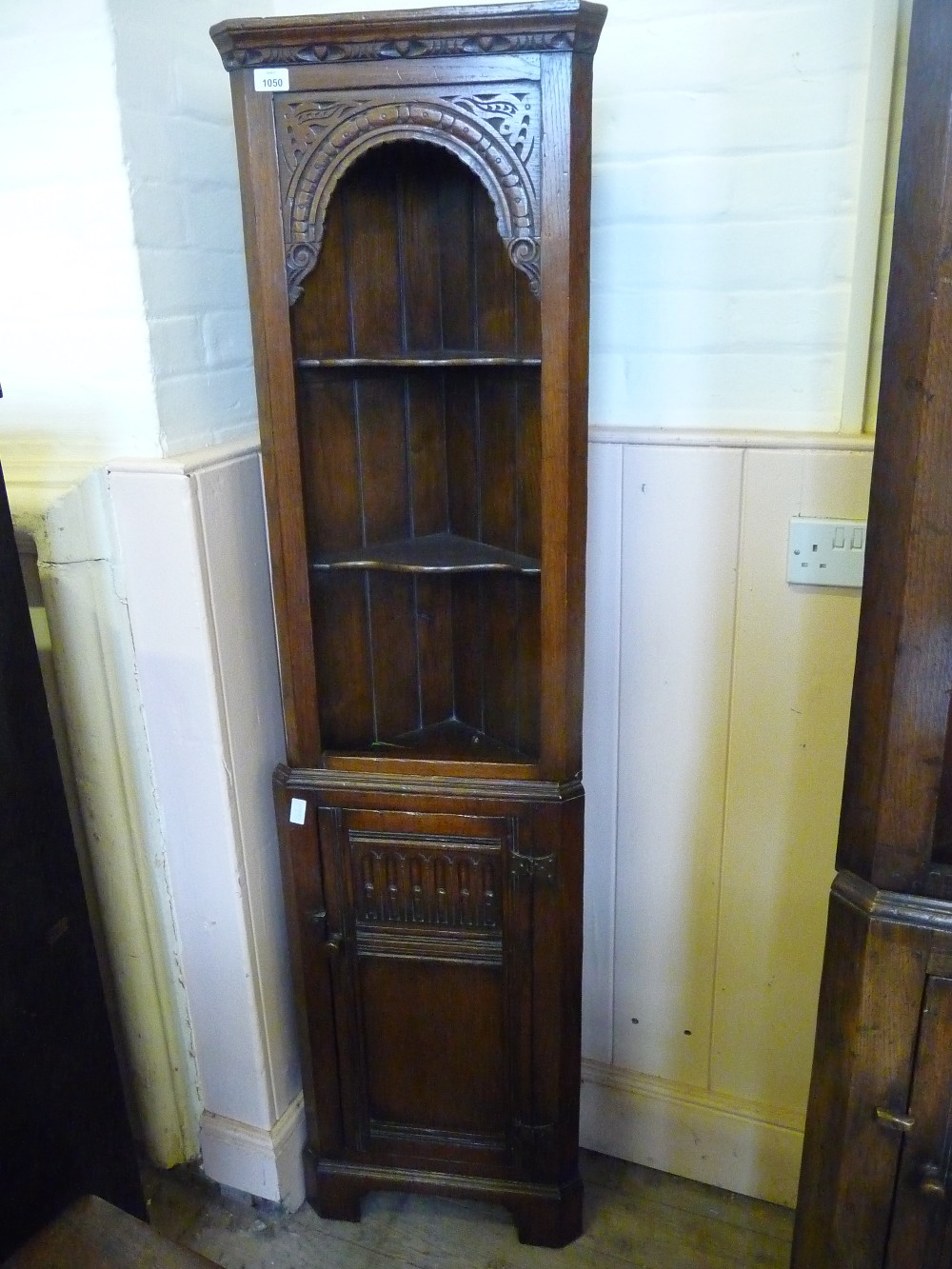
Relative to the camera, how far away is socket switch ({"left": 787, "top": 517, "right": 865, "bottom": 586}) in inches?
56.1

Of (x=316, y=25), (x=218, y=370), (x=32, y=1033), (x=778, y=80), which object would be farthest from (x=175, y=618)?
(x=778, y=80)

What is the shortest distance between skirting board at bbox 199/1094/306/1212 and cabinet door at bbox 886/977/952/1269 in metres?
1.08

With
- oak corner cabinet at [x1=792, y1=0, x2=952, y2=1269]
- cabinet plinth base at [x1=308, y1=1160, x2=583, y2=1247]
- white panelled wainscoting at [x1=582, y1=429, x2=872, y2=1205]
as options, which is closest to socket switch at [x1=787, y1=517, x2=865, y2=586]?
white panelled wainscoting at [x1=582, y1=429, x2=872, y2=1205]

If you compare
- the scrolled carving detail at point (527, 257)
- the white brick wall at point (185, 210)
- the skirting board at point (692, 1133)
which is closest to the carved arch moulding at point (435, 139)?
the scrolled carving detail at point (527, 257)

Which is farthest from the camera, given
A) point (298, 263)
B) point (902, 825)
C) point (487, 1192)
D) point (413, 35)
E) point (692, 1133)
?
point (692, 1133)

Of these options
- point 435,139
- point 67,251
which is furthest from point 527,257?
point 67,251

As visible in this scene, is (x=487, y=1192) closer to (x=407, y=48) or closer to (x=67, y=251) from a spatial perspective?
(x=67, y=251)

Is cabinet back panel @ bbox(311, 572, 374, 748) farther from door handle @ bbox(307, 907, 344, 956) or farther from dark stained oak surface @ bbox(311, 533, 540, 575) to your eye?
door handle @ bbox(307, 907, 344, 956)

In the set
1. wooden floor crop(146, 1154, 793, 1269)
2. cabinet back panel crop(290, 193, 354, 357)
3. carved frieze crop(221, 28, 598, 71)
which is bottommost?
wooden floor crop(146, 1154, 793, 1269)

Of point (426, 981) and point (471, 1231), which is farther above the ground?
point (426, 981)

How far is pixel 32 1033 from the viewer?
50.1 inches

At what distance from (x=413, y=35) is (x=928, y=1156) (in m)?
1.40

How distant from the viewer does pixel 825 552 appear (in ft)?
4.75

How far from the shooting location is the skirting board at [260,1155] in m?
1.75
